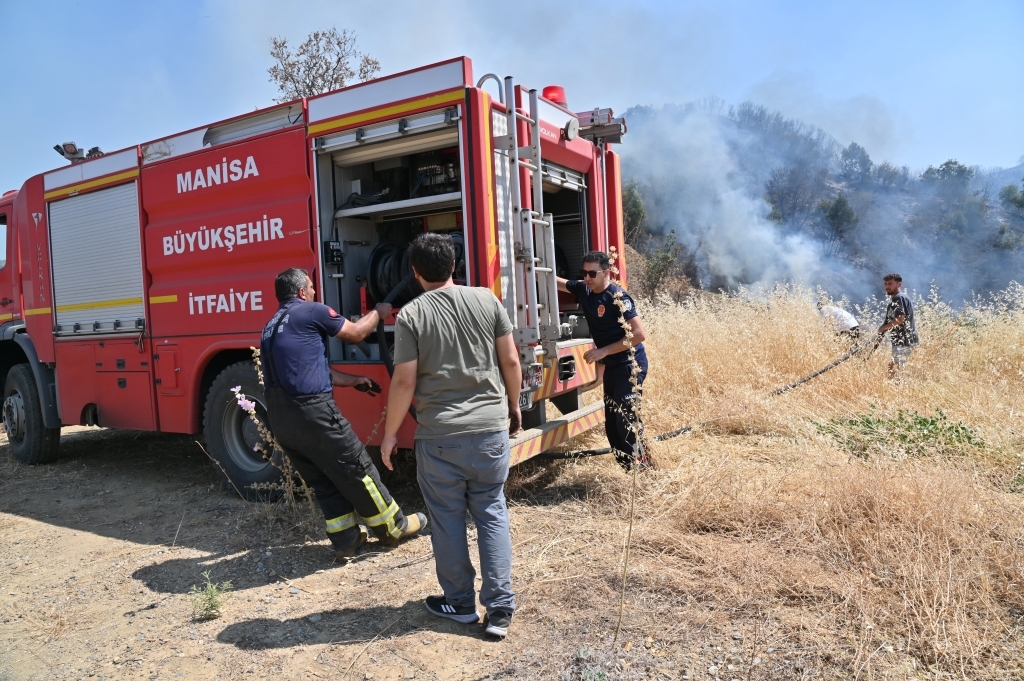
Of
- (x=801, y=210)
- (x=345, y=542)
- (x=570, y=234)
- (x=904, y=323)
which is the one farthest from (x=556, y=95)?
(x=801, y=210)

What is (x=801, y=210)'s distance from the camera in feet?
93.4

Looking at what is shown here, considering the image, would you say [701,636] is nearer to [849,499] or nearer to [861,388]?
[849,499]

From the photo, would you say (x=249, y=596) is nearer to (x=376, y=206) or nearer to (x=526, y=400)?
(x=526, y=400)

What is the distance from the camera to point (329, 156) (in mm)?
4715

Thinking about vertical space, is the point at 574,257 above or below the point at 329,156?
below

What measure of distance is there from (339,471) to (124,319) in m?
3.14

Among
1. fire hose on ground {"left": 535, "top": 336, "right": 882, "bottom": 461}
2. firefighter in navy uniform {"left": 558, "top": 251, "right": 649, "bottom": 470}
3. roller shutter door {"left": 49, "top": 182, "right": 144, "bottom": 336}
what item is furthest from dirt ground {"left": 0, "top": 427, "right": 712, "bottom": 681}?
roller shutter door {"left": 49, "top": 182, "right": 144, "bottom": 336}

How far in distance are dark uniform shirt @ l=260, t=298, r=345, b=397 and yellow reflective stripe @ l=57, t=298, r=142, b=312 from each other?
2419 millimetres

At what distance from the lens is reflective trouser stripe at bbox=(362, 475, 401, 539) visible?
3885 mm

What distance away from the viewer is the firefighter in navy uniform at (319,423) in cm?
383

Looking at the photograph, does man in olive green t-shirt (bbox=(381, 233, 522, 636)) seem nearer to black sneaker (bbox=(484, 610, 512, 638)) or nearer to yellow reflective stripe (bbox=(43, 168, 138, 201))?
black sneaker (bbox=(484, 610, 512, 638))

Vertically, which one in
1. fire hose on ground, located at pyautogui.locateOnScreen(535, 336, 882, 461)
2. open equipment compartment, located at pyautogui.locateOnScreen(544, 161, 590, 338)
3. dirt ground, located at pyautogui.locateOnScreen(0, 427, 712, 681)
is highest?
open equipment compartment, located at pyautogui.locateOnScreen(544, 161, 590, 338)

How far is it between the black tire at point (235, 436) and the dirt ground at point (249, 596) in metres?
0.20

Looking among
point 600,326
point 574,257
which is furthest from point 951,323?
point 600,326
